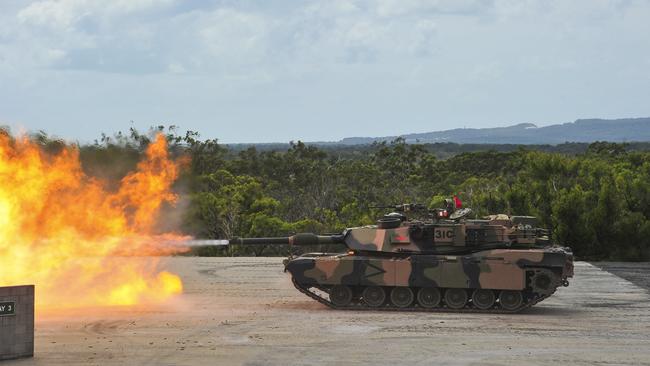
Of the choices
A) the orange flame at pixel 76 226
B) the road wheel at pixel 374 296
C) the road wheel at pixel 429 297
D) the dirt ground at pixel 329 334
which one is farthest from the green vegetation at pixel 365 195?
the road wheel at pixel 429 297

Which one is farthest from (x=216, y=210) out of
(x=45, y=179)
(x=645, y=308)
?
(x=645, y=308)

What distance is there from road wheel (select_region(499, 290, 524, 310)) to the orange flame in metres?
10.6

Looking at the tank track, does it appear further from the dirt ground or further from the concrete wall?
the concrete wall

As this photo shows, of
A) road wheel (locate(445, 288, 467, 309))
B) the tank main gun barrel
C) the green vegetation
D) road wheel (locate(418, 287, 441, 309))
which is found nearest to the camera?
road wheel (locate(445, 288, 467, 309))

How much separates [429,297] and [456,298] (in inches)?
30.8

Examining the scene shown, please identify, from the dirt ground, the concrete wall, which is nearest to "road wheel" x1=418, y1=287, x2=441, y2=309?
the dirt ground

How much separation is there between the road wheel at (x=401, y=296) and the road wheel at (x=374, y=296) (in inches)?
11.6

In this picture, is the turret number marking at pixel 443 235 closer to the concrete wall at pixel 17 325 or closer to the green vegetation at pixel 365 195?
the green vegetation at pixel 365 195

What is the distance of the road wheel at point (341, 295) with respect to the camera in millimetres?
27125

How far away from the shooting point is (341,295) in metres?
27.2

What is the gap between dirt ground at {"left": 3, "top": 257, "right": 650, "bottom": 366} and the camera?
774 inches

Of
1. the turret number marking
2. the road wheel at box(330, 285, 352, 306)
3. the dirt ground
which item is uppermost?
the turret number marking

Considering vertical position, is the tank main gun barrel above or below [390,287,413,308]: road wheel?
above

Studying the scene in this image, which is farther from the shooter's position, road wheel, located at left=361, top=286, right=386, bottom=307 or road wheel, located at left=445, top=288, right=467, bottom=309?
road wheel, located at left=361, top=286, right=386, bottom=307
